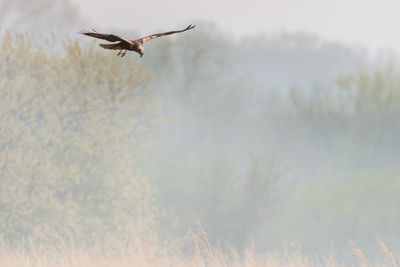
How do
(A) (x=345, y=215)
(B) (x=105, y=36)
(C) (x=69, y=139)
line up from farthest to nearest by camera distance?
Result: 1. (A) (x=345, y=215)
2. (C) (x=69, y=139)
3. (B) (x=105, y=36)

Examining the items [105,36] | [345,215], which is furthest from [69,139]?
[105,36]

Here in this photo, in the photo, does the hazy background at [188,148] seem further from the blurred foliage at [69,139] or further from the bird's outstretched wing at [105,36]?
the bird's outstretched wing at [105,36]

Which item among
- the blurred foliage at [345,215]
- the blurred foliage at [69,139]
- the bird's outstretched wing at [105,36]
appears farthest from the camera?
the blurred foliage at [345,215]

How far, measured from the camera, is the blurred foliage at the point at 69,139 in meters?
22.9

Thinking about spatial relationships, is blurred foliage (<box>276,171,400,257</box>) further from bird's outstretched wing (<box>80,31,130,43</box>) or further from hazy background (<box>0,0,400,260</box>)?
bird's outstretched wing (<box>80,31,130,43</box>)

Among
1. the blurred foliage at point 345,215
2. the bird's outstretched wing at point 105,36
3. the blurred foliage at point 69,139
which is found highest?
the bird's outstretched wing at point 105,36

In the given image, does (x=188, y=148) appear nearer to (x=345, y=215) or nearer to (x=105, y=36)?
(x=345, y=215)

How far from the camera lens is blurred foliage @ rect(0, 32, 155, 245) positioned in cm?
2294

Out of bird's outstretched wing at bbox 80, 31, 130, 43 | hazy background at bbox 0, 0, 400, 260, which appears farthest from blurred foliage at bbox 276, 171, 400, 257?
bird's outstretched wing at bbox 80, 31, 130, 43

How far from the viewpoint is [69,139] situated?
24.5m

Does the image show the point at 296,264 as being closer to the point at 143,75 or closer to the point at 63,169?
the point at 63,169

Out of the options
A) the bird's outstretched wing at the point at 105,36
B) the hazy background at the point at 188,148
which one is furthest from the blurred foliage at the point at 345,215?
the bird's outstretched wing at the point at 105,36

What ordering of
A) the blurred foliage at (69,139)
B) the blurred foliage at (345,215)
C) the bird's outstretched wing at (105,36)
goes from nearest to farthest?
the bird's outstretched wing at (105,36)
the blurred foliage at (69,139)
the blurred foliage at (345,215)

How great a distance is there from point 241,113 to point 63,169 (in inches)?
1017
